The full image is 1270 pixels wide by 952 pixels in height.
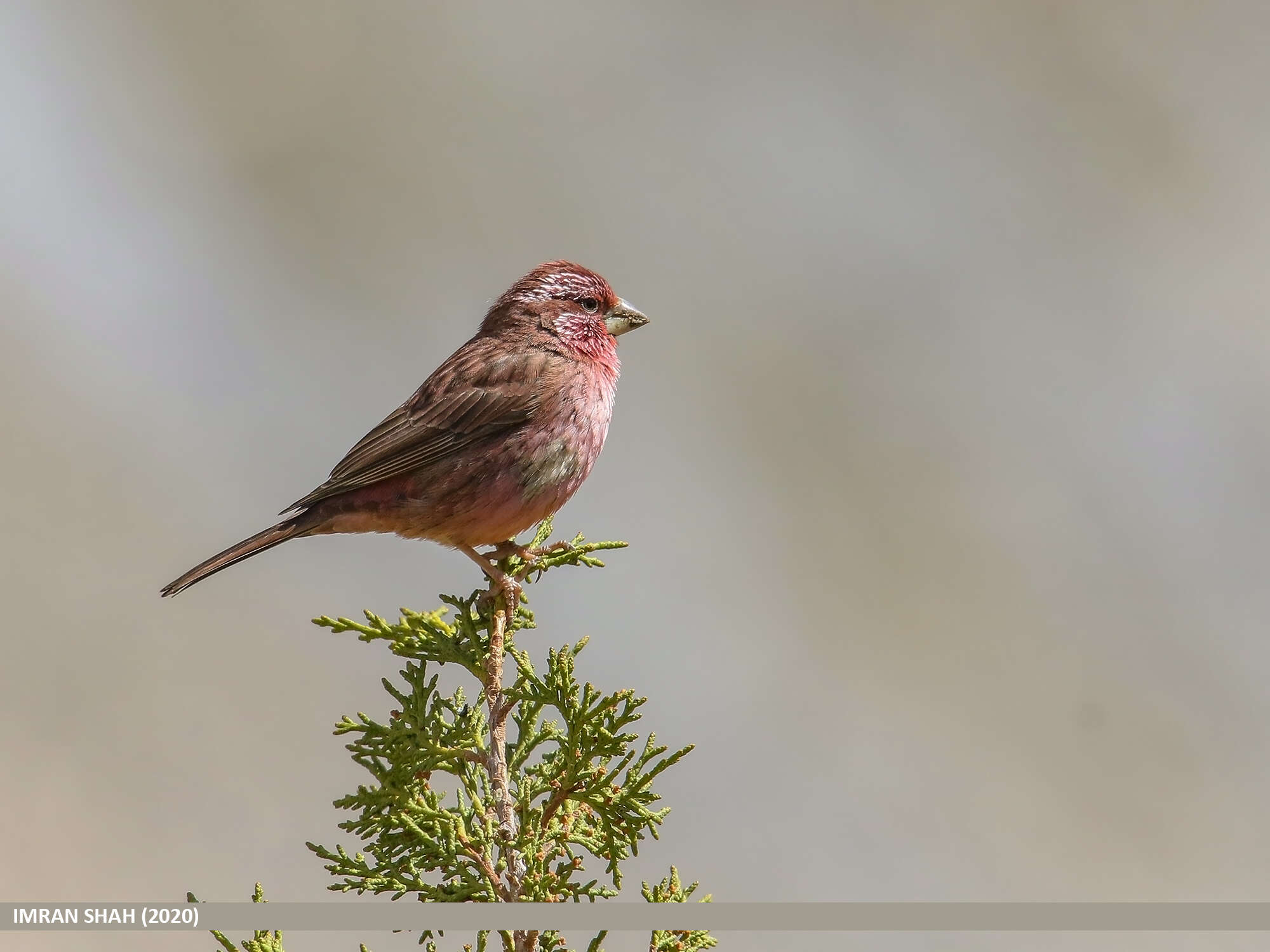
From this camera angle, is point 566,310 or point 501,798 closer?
point 501,798

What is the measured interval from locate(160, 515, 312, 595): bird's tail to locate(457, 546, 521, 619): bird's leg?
2.70 ft

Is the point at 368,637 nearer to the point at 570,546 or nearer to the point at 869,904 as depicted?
the point at 570,546

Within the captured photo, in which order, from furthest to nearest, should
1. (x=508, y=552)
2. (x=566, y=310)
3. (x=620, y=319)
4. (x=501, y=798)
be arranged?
(x=620, y=319), (x=566, y=310), (x=508, y=552), (x=501, y=798)

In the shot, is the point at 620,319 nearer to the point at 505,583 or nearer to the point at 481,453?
the point at 481,453

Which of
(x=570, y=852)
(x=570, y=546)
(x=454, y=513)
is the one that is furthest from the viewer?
(x=454, y=513)

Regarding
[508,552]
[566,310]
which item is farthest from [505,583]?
[566,310]

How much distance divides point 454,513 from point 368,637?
1.14 metres

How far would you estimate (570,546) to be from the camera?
4016 millimetres

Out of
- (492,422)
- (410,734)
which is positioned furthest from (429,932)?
(492,422)

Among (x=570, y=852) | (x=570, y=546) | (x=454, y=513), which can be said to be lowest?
(x=570, y=852)

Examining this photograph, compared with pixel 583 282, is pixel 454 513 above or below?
below

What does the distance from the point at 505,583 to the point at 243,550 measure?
1.23 metres

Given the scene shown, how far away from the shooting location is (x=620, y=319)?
17.1ft

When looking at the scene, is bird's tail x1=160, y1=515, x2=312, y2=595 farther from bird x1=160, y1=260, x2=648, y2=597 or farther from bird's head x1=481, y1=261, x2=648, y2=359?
bird's head x1=481, y1=261, x2=648, y2=359
